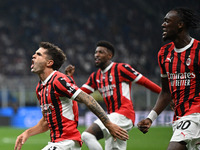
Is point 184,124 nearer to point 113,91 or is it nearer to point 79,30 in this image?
point 113,91

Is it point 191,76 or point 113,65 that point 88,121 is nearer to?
point 113,65

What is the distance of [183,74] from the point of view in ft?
15.1

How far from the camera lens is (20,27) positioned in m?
29.4

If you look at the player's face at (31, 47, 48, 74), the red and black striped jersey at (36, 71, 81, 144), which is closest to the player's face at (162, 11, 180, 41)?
the red and black striped jersey at (36, 71, 81, 144)

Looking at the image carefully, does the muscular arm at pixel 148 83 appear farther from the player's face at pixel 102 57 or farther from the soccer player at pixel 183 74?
the soccer player at pixel 183 74

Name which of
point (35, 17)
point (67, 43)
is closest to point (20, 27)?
point (35, 17)

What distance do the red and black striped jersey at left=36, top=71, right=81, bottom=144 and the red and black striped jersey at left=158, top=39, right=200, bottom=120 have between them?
46.2 inches

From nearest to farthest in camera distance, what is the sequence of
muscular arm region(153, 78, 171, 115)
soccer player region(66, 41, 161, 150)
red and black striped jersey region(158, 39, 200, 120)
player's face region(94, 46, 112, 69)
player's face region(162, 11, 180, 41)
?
1. red and black striped jersey region(158, 39, 200, 120)
2. player's face region(162, 11, 180, 41)
3. muscular arm region(153, 78, 171, 115)
4. soccer player region(66, 41, 161, 150)
5. player's face region(94, 46, 112, 69)

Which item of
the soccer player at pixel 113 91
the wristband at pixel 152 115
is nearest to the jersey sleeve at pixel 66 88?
the wristband at pixel 152 115

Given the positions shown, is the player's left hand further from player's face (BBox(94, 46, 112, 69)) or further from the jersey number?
player's face (BBox(94, 46, 112, 69))

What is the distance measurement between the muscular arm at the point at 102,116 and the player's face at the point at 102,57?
2.75 metres

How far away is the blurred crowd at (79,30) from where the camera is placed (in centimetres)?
2569

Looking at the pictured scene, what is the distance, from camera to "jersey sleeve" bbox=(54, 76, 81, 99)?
4695 millimetres

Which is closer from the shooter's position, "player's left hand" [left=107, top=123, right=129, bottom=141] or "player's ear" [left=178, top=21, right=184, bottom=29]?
"player's left hand" [left=107, top=123, right=129, bottom=141]
